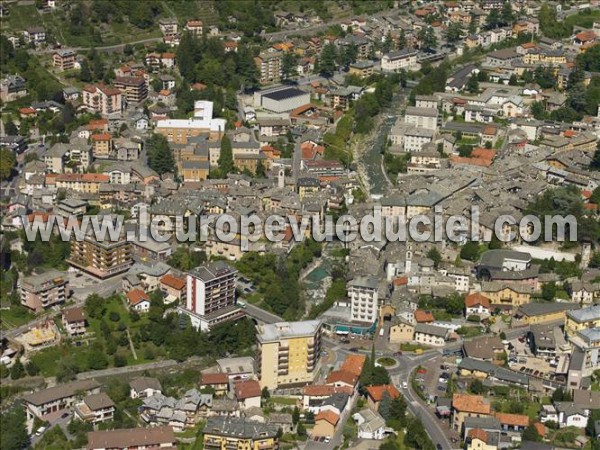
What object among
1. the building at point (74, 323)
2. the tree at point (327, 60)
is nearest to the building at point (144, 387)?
the building at point (74, 323)

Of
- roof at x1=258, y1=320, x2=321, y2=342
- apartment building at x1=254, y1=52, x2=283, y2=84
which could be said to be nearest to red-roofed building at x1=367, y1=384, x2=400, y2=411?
roof at x1=258, y1=320, x2=321, y2=342

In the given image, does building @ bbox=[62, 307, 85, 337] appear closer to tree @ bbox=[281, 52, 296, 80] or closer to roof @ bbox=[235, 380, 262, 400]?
roof @ bbox=[235, 380, 262, 400]

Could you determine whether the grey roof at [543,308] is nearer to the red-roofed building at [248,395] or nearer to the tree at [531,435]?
the tree at [531,435]

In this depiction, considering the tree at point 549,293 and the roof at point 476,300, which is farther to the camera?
the tree at point 549,293

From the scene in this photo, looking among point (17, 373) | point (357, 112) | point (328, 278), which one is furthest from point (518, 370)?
point (357, 112)

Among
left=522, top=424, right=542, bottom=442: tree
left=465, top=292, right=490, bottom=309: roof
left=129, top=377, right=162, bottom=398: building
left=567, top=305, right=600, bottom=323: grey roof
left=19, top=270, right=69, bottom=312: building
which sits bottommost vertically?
left=19, top=270, right=69, bottom=312: building

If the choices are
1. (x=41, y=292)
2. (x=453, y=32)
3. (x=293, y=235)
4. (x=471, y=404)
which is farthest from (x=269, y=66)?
(x=471, y=404)

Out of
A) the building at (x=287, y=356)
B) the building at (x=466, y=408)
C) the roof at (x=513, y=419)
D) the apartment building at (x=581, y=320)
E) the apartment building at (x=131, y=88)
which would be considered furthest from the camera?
the apartment building at (x=131, y=88)

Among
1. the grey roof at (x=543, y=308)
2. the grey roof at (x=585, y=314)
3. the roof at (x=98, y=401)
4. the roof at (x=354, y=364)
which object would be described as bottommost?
the roof at (x=98, y=401)
